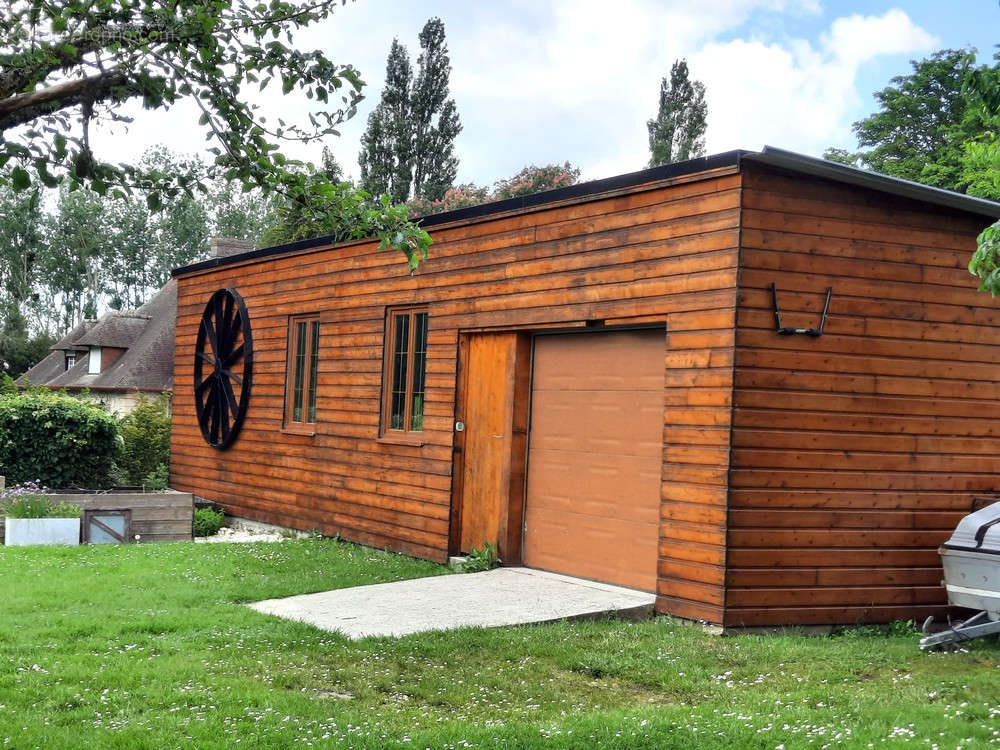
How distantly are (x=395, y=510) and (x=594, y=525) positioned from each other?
10.4ft

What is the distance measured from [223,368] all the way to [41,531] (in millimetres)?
A: 3799

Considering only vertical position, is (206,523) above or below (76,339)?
A: below

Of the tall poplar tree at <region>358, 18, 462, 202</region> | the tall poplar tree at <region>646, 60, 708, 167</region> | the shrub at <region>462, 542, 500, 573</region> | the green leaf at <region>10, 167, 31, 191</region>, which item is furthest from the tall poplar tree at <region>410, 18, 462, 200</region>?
the green leaf at <region>10, 167, 31, 191</region>

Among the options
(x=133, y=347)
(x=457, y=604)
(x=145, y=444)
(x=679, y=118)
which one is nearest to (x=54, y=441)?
(x=145, y=444)

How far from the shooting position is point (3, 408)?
1709 cm

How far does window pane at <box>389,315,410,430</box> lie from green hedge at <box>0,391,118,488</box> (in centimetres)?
778

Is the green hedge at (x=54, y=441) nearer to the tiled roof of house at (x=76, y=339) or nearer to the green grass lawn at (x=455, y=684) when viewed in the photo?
the green grass lawn at (x=455, y=684)

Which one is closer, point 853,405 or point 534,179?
point 853,405

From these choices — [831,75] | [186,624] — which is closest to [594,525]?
[186,624]

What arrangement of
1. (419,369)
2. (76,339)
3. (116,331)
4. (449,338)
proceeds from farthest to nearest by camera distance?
(76,339)
(116,331)
(419,369)
(449,338)

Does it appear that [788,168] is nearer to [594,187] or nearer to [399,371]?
[594,187]

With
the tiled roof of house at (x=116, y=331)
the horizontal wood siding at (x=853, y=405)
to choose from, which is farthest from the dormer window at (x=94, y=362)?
the horizontal wood siding at (x=853, y=405)

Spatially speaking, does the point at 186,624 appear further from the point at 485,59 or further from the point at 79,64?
the point at 485,59

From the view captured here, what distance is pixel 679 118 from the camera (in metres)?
40.1
